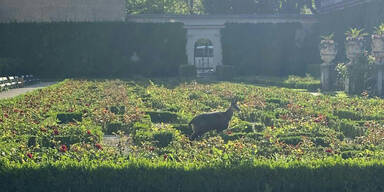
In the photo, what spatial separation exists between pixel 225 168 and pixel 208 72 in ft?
92.9

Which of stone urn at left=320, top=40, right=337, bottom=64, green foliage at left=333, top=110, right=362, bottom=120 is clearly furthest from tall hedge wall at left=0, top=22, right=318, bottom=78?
green foliage at left=333, top=110, right=362, bottom=120

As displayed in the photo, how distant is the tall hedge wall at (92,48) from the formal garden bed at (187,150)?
631 inches

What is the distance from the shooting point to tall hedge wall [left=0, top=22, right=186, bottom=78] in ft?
103

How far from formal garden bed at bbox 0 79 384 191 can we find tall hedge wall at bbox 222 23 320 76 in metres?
19.0

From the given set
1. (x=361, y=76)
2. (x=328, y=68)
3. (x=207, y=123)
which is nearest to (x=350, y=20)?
(x=328, y=68)

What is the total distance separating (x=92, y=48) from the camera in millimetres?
32188

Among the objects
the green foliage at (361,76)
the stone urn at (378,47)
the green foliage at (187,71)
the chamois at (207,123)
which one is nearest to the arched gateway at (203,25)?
the green foliage at (187,71)

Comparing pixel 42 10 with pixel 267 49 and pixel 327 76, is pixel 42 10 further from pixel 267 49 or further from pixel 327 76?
pixel 327 76

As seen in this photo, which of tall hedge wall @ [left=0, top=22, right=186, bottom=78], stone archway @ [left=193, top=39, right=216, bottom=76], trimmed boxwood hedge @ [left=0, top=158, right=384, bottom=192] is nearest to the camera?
trimmed boxwood hedge @ [left=0, top=158, right=384, bottom=192]

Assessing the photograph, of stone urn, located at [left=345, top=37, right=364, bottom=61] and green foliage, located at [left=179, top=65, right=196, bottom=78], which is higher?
stone urn, located at [left=345, top=37, right=364, bottom=61]

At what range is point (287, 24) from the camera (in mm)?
35125

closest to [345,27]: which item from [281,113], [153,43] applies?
[153,43]

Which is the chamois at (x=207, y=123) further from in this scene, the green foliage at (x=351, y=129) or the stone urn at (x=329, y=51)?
the stone urn at (x=329, y=51)

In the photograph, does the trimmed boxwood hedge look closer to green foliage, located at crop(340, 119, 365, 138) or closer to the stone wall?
green foliage, located at crop(340, 119, 365, 138)
